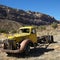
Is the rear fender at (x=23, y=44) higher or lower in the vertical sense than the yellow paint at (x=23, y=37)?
lower

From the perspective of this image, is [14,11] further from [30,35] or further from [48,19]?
[30,35]

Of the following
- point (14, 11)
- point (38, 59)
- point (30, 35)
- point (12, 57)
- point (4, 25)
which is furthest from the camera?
point (14, 11)

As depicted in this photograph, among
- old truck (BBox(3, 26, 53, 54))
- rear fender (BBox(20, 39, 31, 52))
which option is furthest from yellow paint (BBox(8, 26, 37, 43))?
rear fender (BBox(20, 39, 31, 52))

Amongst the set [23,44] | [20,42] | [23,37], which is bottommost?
[23,44]

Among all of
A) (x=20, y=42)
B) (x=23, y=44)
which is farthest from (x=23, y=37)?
(x=23, y=44)

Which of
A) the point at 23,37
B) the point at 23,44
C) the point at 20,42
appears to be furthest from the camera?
the point at 23,37

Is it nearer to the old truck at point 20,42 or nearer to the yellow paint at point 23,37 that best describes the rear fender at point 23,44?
the old truck at point 20,42

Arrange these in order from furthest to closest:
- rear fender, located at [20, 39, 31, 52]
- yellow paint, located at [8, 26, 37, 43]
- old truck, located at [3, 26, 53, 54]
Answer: yellow paint, located at [8, 26, 37, 43] < old truck, located at [3, 26, 53, 54] < rear fender, located at [20, 39, 31, 52]

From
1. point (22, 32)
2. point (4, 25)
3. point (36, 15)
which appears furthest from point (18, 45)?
point (36, 15)

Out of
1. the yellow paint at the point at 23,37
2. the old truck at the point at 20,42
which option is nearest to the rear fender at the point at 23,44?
the old truck at the point at 20,42

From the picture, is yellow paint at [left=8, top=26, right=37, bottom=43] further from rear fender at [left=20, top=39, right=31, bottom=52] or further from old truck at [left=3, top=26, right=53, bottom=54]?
rear fender at [left=20, top=39, right=31, bottom=52]

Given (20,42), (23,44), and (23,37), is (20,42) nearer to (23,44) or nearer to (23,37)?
(23,37)

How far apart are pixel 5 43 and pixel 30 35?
7.44 ft

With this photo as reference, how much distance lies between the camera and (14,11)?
16175 centimetres
